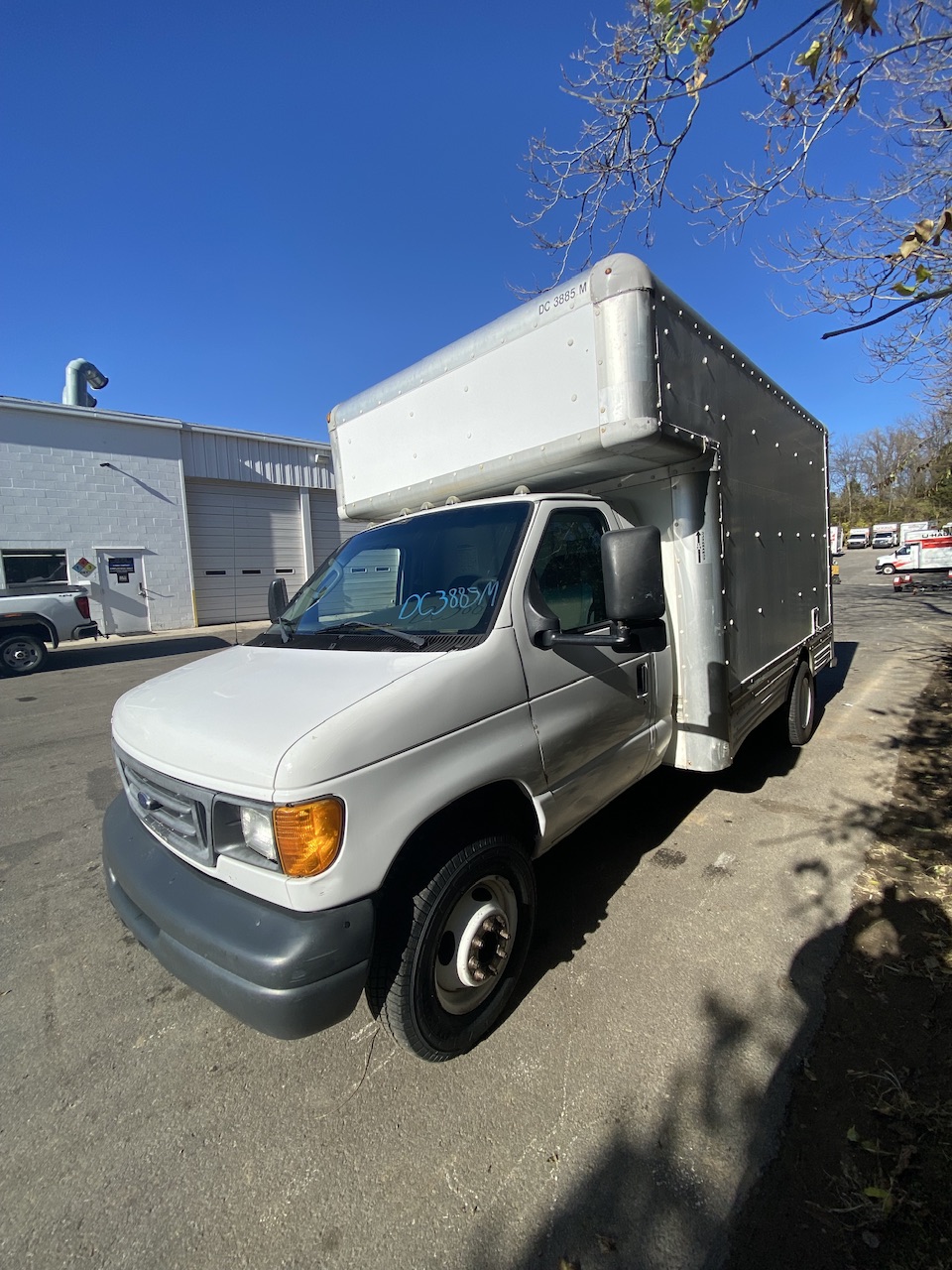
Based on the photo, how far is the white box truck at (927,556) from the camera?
87.4 feet

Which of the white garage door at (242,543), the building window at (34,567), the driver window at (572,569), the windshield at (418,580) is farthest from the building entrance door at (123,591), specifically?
the driver window at (572,569)

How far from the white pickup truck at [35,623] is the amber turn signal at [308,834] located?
1346cm

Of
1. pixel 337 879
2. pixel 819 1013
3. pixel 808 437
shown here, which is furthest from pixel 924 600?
pixel 337 879

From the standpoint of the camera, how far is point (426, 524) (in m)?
3.16

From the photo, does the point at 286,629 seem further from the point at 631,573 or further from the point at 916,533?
the point at 916,533

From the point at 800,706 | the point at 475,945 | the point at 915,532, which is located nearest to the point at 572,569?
the point at 475,945

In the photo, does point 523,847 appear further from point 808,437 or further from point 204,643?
point 204,643

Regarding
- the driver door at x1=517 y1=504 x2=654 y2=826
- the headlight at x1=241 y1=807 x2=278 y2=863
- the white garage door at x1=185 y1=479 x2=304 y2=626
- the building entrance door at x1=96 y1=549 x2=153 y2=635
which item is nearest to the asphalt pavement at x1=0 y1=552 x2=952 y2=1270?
the driver door at x1=517 y1=504 x2=654 y2=826

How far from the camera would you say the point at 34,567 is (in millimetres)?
17125

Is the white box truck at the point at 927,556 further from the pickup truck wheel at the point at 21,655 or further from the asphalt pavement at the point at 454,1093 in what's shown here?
the pickup truck wheel at the point at 21,655

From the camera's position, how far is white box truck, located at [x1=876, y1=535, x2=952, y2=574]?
26.6 meters

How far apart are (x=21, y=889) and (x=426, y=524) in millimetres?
3297

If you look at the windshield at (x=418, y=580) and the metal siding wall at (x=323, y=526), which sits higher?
the metal siding wall at (x=323, y=526)

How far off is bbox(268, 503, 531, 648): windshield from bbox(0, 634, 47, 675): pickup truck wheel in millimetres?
11966
